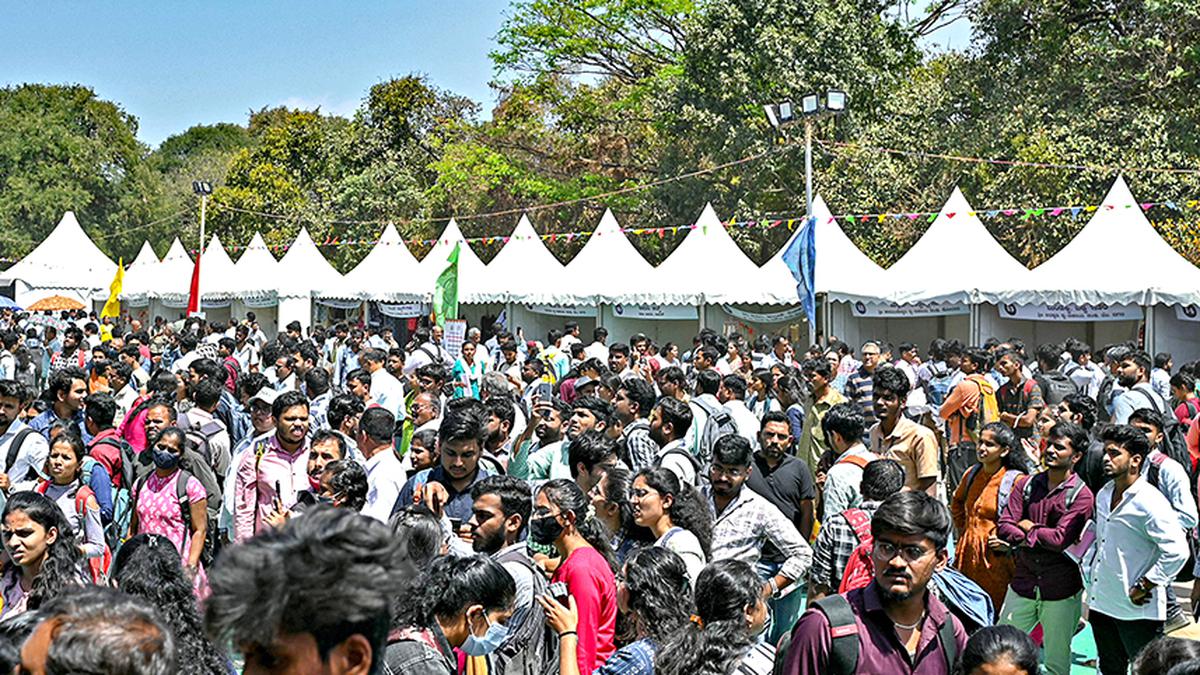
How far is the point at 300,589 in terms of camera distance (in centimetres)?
187

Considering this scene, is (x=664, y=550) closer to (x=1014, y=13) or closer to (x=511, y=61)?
(x=1014, y=13)

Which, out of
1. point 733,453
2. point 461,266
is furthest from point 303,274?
point 733,453

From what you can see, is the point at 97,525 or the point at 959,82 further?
the point at 959,82

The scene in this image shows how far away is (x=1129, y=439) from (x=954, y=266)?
1608 centimetres

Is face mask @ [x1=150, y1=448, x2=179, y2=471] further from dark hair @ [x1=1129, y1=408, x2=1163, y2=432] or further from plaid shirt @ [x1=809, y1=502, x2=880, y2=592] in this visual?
dark hair @ [x1=1129, y1=408, x2=1163, y2=432]

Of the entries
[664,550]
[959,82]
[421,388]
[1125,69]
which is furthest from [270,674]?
[959,82]

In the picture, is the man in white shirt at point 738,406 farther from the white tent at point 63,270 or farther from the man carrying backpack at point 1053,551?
the white tent at point 63,270

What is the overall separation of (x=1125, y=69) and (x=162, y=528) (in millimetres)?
26088

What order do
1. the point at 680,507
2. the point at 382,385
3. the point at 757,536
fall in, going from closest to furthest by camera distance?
the point at 680,507, the point at 757,536, the point at 382,385

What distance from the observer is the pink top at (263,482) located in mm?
6773

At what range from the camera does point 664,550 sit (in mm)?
4480

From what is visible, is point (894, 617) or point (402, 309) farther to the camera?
point (402, 309)

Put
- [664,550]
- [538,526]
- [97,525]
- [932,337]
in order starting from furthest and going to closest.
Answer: [932,337]
[97,525]
[538,526]
[664,550]

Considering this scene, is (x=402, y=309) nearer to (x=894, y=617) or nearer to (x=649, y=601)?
(x=649, y=601)
